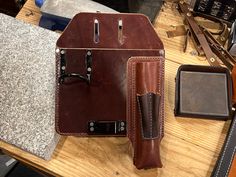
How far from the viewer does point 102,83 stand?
2.67 feet

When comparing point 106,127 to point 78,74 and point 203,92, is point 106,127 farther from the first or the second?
point 203,92

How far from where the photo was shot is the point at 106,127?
31.7 inches

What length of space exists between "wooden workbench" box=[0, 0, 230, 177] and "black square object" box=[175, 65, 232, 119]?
3 centimetres

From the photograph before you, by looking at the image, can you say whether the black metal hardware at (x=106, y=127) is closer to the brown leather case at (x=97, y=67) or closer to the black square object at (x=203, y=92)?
the brown leather case at (x=97, y=67)

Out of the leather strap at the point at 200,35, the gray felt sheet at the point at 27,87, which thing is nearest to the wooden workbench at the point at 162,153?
the gray felt sheet at the point at 27,87

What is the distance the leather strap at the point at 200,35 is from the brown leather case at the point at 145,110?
6.7 inches

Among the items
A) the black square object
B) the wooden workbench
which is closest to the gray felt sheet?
the wooden workbench

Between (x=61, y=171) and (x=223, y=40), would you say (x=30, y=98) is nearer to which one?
(x=61, y=171)

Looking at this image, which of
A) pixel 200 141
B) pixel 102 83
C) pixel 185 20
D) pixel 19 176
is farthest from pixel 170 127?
pixel 19 176

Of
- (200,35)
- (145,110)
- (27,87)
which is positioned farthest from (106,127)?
(200,35)

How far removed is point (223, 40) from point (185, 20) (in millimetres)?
107

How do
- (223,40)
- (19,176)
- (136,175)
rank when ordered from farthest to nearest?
(19,176), (223,40), (136,175)

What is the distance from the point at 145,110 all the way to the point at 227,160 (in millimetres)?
197

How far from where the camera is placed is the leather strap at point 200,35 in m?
0.91
